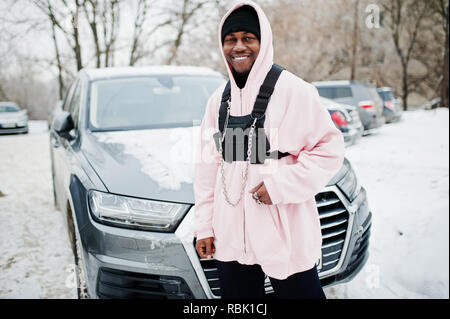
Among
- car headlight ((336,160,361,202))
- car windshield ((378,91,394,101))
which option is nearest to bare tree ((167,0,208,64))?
car windshield ((378,91,394,101))

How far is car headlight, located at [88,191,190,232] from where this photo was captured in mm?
1803

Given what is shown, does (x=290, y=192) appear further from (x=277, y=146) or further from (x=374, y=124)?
(x=374, y=124)

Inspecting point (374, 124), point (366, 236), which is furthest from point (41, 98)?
point (366, 236)

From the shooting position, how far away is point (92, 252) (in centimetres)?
186

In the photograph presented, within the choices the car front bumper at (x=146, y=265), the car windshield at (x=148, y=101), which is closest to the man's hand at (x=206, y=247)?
the car front bumper at (x=146, y=265)

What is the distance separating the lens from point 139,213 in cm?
183

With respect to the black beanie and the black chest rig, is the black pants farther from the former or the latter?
the black beanie

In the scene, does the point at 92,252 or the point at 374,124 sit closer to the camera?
the point at 92,252

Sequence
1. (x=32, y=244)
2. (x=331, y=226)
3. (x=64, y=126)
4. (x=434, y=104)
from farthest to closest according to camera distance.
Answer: (x=434, y=104) < (x=32, y=244) < (x=64, y=126) < (x=331, y=226)

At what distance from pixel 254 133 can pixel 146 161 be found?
1.02 metres

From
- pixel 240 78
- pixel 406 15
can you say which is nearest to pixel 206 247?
pixel 240 78

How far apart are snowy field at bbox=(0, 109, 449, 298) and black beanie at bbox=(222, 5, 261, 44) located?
221cm

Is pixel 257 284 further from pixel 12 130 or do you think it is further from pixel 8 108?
pixel 8 108
